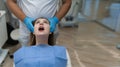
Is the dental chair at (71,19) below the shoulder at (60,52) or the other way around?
below

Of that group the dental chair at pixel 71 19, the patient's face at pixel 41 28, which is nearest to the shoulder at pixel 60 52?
the patient's face at pixel 41 28

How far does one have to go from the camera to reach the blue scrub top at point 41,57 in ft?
3.23

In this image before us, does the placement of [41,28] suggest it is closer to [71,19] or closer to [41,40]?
[41,40]

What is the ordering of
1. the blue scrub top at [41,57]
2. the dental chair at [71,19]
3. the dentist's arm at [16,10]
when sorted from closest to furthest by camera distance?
1. the blue scrub top at [41,57]
2. the dentist's arm at [16,10]
3. the dental chair at [71,19]

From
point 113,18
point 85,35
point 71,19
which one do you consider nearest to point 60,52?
point 85,35

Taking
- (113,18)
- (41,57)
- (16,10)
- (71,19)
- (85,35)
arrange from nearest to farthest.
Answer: (41,57), (16,10), (85,35), (71,19), (113,18)

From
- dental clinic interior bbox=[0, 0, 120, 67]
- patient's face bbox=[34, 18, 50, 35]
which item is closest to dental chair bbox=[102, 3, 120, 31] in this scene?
dental clinic interior bbox=[0, 0, 120, 67]

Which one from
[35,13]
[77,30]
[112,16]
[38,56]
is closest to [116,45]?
[77,30]

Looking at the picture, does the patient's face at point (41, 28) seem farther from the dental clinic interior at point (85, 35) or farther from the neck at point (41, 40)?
the dental clinic interior at point (85, 35)

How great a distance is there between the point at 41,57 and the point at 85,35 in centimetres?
222

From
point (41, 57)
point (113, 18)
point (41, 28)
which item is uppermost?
point (41, 28)

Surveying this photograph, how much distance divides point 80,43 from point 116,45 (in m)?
0.58

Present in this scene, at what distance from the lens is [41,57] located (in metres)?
1.00

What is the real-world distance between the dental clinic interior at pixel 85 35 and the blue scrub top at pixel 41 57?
1155 mm
